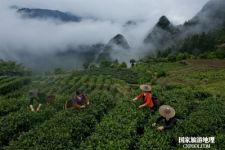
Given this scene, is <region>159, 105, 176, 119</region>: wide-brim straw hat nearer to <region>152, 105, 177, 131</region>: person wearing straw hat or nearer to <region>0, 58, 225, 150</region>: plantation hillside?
<region>152, 105, 177, 131</region>: person wearing straw hat

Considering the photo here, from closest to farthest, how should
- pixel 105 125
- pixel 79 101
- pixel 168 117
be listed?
pixel 168 117 < pixel 105 125 < pixel 79 101

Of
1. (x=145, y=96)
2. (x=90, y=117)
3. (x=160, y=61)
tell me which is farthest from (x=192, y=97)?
(x=160, y=61)

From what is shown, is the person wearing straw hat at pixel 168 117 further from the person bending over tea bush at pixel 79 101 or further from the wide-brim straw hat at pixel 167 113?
the person bending over tea bush at pixel 79 101

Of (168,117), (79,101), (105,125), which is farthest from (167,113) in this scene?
(79,101)

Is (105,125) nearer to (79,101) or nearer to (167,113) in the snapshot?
(167,113)

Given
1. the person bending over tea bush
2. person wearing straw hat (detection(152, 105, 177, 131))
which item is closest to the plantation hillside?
person wearing straw hat (detection(152, 105, 177, 131))

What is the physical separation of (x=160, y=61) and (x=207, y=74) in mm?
39317

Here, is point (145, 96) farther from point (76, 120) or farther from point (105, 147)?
point (105, 147)

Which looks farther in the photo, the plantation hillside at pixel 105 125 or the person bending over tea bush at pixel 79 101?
the person bending over tea bush at pixel 79 101

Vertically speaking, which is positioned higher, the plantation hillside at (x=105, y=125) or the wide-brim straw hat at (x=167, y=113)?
the wide-brim straw hat at (x=167, y=113)

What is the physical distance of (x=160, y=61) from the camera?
11325 cm

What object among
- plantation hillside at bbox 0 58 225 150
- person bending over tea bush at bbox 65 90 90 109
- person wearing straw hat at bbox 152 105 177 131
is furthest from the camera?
person bending over tea bush at bbox 65 90 90 109

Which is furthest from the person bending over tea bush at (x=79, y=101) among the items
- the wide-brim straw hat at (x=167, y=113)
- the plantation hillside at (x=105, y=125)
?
the wide-brim straw hat at (x=167, y=113)

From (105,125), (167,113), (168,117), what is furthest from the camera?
(105,125)
